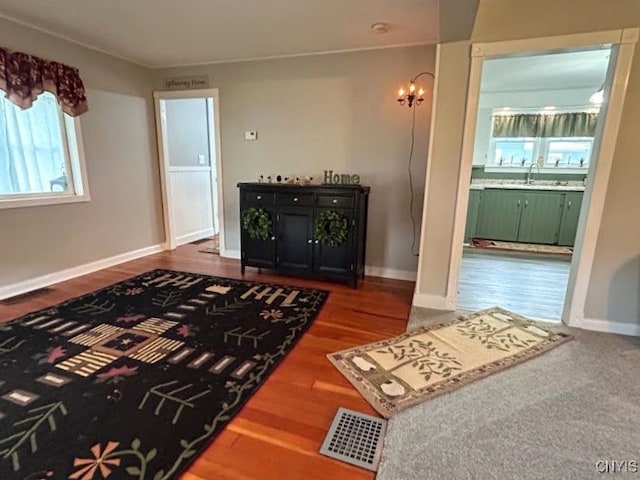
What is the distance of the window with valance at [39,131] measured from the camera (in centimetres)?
301

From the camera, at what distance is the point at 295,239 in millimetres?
3664

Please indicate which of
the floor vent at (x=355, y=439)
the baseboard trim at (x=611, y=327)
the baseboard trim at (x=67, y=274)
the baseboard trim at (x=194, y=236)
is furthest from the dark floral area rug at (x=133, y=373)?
the baseboard trim at (x=611, y=327)

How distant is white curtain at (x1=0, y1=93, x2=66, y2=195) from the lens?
3.09 metres

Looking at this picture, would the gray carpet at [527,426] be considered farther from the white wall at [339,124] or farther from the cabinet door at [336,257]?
the white wall at [339,124]

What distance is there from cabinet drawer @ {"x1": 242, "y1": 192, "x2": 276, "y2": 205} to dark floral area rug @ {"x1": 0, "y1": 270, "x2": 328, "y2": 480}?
3.28ft

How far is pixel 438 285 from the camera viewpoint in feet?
9.88

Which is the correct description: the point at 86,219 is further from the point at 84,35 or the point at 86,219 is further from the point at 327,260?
the point at 327,260

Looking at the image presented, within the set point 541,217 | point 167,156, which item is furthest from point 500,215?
point 167,156

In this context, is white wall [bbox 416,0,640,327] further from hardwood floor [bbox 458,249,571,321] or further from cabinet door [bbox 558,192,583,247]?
cabinet door [bbox 558,192,583,247]

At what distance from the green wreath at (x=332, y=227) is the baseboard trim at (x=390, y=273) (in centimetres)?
69

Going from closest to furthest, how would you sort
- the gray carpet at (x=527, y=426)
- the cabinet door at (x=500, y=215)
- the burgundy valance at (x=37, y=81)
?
the gray carpet at (x=527, y=426), the burgundy valance at (x=37, y=81), the cabinet door at (x=500, y=215)

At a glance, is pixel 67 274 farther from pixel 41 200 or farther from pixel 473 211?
pixel 473 211

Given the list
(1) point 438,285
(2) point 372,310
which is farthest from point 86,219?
(1) point 438,285

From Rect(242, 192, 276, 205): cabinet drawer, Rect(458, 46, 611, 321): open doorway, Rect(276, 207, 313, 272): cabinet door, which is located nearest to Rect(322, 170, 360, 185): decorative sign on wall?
Rect(276, 207, 313, 272): cabinet door
